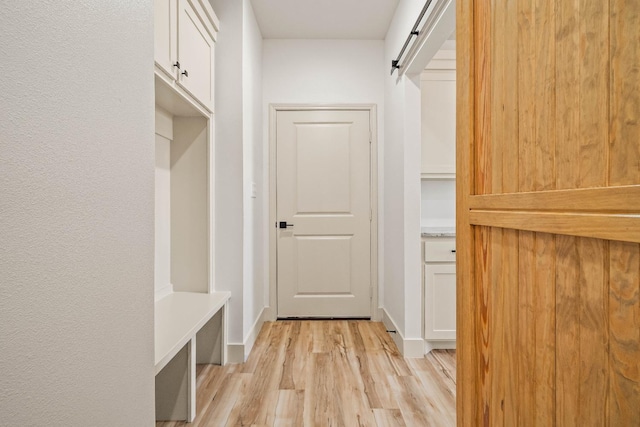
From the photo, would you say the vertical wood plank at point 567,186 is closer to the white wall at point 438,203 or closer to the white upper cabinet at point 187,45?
the white upper cabinet at point 187,45

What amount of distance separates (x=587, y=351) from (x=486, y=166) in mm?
509

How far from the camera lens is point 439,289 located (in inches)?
109

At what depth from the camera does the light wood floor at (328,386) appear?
1906mm

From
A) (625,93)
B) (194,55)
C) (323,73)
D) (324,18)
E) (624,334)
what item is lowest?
(624,334)

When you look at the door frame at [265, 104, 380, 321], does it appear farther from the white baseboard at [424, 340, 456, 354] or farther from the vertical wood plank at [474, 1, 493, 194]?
the vertical wood plank at [474, 1, 493, 194]

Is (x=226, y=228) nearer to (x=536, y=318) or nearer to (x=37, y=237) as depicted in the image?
(x=37, y=237)

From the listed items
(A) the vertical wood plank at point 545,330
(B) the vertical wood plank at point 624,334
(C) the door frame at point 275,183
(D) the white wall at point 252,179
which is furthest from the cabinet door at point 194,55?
(B) the vertical wood plank at point 624,334

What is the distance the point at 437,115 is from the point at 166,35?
2.15m

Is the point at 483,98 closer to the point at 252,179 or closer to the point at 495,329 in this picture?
the point at 495,329

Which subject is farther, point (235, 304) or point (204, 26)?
point (235, 304)

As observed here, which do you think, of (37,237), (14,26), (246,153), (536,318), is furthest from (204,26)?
(536,318)

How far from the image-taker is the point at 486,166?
0.99 meters

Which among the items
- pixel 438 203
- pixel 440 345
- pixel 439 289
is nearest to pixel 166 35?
pixel 439 289

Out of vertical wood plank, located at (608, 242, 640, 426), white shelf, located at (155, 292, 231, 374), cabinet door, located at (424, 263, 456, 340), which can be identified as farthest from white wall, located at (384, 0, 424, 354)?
vertical wood plank, located at (608, 242, 640, 426)
